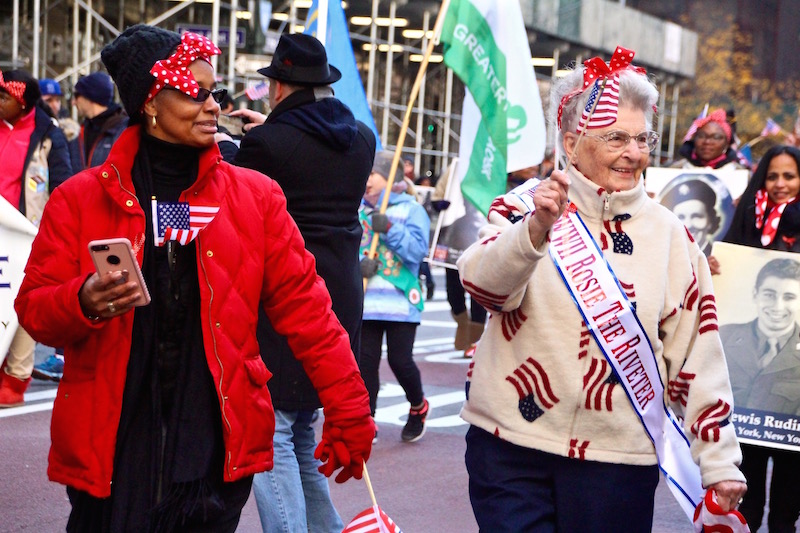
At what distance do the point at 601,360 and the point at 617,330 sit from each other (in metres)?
0.09

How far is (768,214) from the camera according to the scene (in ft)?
18.3

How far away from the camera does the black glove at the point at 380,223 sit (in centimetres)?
737

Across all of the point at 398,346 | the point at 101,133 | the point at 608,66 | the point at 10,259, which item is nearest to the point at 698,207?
the point at 398,346

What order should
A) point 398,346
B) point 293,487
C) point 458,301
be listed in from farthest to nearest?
point 458,301
point 398,346
point 293,487

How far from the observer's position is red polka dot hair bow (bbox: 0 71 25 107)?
8195mm

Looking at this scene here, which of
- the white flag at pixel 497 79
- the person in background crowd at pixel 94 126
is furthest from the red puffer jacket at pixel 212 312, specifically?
the person in background crowd at pixel 94 126

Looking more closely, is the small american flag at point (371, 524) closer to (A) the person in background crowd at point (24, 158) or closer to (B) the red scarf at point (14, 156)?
(A) the person in background crowd at point (24, 158)

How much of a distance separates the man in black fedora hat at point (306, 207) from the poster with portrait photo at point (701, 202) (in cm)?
340

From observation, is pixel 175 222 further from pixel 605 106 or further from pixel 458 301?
pixel 458 301

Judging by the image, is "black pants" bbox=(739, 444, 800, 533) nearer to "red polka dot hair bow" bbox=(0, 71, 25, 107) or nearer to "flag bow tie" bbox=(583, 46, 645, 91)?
"flag bow tie" bbox=(583, 46, 645, 91)

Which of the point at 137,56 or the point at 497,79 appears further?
the point at 497,79

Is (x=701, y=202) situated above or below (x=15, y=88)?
below

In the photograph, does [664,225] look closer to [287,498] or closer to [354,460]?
[354,460]

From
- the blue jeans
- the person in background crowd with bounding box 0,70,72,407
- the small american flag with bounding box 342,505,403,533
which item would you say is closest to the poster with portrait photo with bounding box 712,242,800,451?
the blue jeans
